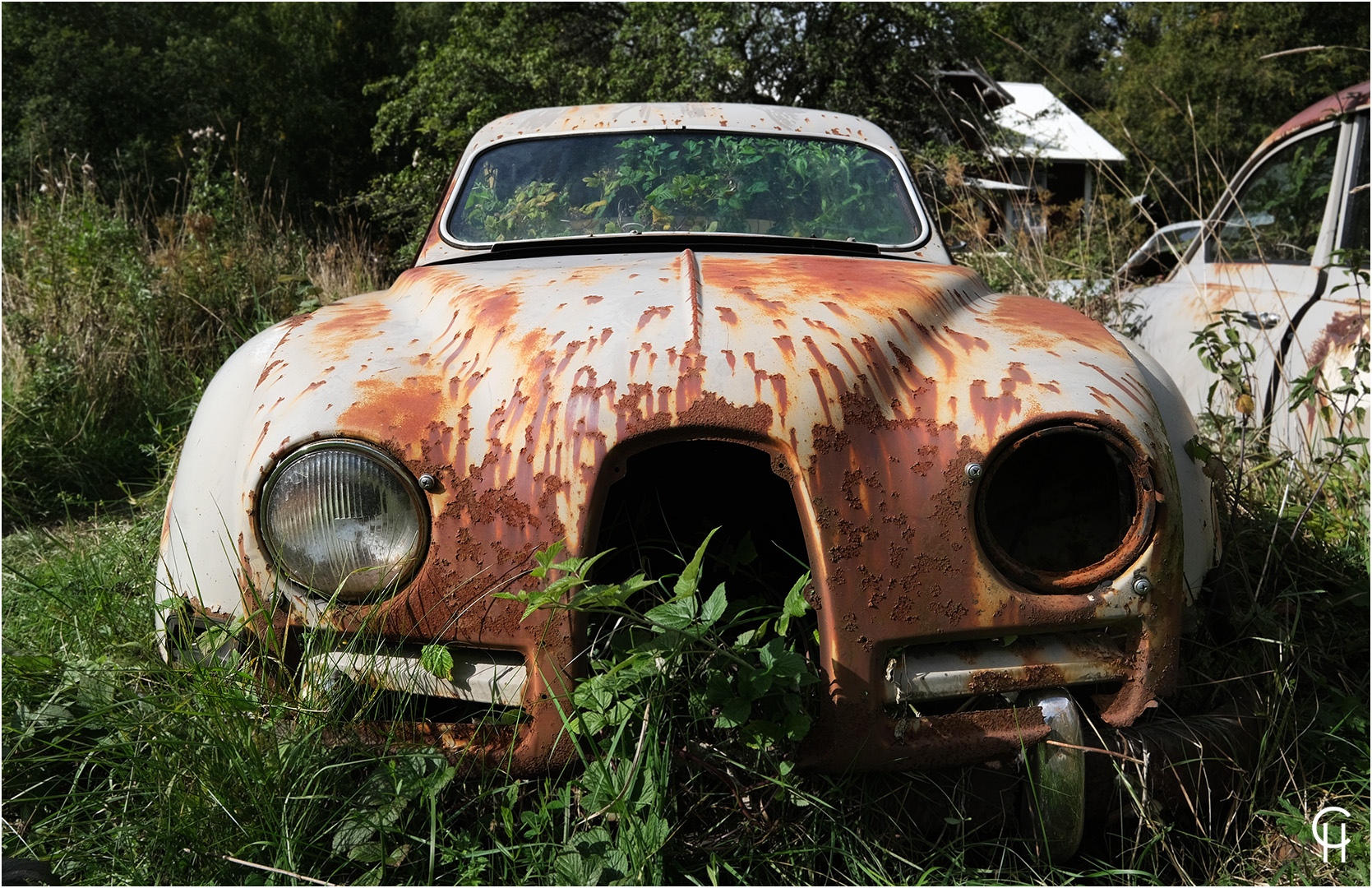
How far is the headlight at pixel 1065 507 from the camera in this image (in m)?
1.59

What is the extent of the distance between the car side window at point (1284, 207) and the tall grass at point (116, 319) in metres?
4.15

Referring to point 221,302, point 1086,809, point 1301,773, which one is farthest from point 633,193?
point 221,302

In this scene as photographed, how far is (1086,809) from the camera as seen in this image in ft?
5.31

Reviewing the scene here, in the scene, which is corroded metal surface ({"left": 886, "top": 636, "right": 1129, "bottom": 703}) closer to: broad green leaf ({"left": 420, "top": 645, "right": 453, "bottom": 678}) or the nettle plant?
the nettle plant

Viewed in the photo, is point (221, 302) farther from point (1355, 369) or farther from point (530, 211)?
point (1355, 369)

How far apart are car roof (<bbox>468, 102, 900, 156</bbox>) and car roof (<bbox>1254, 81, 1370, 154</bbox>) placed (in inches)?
70.3

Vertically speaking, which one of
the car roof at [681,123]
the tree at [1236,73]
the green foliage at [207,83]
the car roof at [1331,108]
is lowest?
the tree at [1236,73]

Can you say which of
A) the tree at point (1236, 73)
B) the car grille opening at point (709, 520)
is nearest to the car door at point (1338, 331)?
the car grille opening at point (709, 520)

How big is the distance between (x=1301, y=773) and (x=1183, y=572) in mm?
601

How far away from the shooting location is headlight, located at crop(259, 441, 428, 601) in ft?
5.23

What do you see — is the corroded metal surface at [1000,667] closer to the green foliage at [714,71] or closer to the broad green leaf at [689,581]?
the broad green leaf at [689,581]

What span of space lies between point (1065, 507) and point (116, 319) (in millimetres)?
4896

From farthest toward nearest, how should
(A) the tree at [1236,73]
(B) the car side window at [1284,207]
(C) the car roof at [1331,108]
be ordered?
(A) the tree at [1236,73] → (B) the car side window at [1284,207] → (C) the car roof at [1331,108]

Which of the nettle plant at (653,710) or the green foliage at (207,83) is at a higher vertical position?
the green foliage at (207,83)
